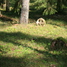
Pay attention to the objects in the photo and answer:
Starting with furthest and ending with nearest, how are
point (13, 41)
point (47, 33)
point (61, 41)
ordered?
1. point (47, 33)
2. point (13, 41)
3. point (61, 41)

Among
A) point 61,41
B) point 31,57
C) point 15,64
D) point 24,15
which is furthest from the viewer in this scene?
point 24,15

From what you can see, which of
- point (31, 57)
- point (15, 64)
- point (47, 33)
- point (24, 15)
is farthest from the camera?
point (24, 15)

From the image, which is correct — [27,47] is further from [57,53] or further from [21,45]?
[57,53]

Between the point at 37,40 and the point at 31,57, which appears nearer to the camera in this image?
the point at 31,57

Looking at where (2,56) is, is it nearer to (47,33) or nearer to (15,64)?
(15,64)

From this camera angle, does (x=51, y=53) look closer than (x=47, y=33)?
Yes

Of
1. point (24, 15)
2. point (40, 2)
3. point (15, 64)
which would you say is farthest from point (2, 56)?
point (40, 2)

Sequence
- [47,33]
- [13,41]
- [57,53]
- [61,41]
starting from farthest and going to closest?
[47,33]
[13,41]
[61,41]
[57,53]

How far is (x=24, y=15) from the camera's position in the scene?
14891 millimetres

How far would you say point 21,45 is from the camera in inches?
362

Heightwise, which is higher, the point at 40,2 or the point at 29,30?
the point at 40,2

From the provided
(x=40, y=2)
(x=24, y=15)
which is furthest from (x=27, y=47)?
(x=40, y=2)

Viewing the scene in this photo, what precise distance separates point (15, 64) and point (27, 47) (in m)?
2.21

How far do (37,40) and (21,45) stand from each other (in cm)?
156
